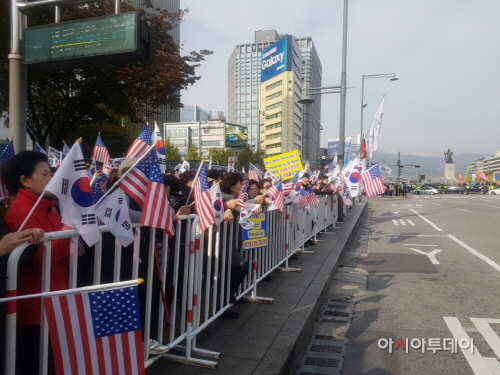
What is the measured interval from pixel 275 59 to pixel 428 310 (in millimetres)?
111894

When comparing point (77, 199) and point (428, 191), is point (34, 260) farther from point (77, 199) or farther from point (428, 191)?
point (428, 191)

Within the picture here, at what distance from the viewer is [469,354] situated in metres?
4.37

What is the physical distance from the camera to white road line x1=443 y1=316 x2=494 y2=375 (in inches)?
157

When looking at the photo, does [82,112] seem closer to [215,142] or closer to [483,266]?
[483,266]

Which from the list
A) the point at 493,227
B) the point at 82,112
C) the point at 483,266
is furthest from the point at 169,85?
the point at 493,227

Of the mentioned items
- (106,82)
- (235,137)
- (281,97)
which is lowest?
(106,82)

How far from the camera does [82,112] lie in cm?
1391

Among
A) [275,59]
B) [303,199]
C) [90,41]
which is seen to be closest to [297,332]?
[303,199]

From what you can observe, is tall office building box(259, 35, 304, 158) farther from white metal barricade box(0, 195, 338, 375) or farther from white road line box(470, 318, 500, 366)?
white metal barricade box(0, 195, 338, 375)

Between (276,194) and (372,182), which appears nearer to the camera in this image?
(276,194)

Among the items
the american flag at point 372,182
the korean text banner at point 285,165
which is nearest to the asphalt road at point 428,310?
the american flag at point 372,182

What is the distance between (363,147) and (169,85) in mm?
7745

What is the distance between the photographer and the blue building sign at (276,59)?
350 ft

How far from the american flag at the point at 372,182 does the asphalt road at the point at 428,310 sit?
6.94 ft
